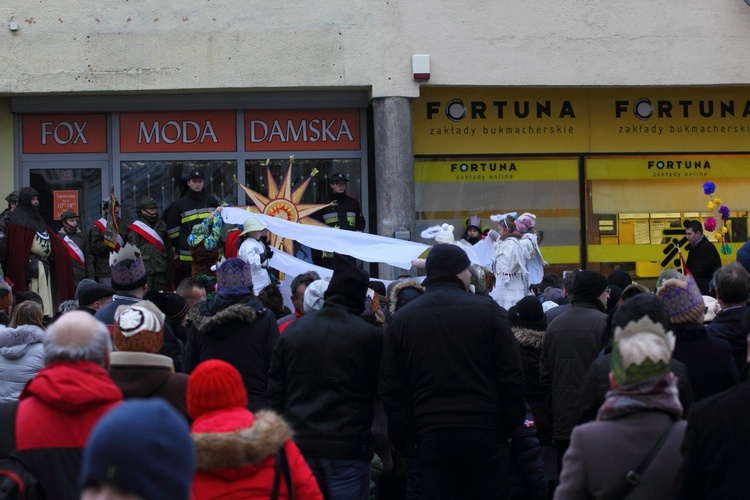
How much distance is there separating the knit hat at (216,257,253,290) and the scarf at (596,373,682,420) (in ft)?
10.9

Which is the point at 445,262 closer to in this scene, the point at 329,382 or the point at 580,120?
the point at 329,382

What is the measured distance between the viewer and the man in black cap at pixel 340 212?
14.7m

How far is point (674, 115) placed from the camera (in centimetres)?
1673

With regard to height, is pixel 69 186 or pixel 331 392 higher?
pixel 69 186

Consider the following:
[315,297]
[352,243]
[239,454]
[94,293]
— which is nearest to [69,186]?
[352,243]

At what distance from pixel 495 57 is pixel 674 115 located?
3.42 m

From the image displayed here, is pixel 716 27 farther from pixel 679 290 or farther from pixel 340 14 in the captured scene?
pixel 679 290

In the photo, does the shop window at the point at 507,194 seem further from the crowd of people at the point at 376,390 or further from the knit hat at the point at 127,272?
the knit hat at the point at 127,272

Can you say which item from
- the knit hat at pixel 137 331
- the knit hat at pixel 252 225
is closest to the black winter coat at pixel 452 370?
the knit hat at pixel 137 331

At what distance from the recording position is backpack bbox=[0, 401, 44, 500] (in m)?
4.00

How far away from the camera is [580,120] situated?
16500 mm

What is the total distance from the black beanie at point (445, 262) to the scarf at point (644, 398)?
2.23 meters

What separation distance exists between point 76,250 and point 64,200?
1.93 metres

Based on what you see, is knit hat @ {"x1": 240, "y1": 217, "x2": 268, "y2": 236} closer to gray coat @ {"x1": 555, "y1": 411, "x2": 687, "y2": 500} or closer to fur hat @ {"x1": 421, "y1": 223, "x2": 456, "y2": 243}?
fur hat @ {"x1": 421, "y1": 223, "x2": 456, "y2": 243}
